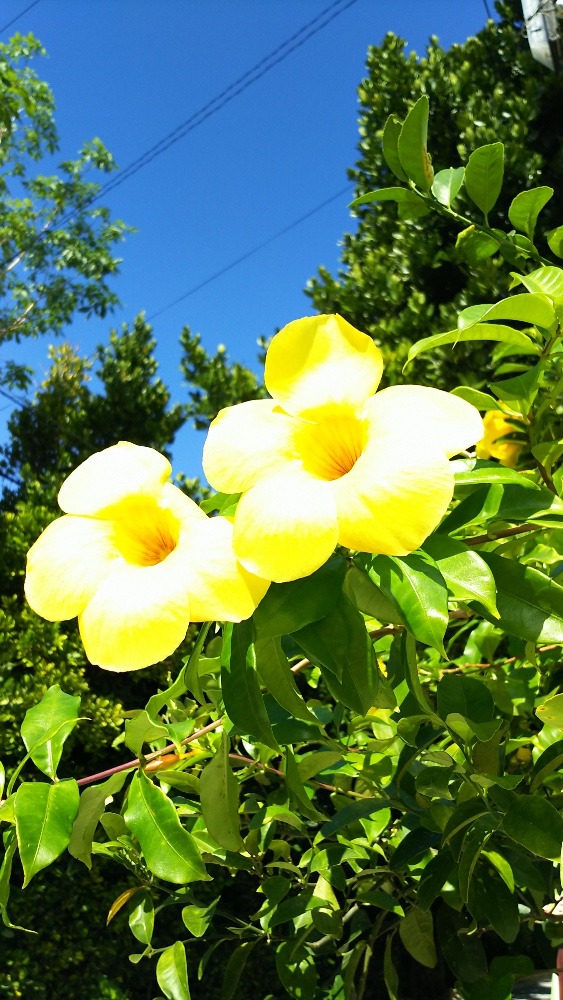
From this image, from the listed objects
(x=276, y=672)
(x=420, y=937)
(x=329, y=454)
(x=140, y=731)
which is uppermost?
(x=329, y=454)

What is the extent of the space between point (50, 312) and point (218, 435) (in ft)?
35.7

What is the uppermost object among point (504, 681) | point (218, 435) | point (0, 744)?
point (218, 435)

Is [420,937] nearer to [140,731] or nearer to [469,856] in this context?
[469,856]

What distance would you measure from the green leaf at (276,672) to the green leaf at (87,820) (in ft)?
0.90

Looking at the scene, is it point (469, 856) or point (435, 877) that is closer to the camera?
point (469, 856)

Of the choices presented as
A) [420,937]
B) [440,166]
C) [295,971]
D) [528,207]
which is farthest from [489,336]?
[440,166]

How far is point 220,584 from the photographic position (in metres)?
0.51

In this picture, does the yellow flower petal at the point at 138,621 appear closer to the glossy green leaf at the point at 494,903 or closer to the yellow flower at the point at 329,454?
the yellow flower at the point at 329,454

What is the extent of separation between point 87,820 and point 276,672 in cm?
30

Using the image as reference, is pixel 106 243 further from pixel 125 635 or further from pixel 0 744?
pixel 125 635

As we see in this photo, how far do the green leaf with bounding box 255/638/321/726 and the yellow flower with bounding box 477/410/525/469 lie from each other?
0.71 m

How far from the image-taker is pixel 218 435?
0.56m

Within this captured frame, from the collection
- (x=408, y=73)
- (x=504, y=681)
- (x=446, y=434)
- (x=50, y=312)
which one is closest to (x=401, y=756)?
(x=504, y=681)

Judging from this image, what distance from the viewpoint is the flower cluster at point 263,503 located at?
1.53ft
